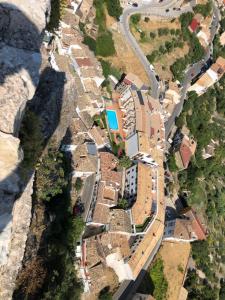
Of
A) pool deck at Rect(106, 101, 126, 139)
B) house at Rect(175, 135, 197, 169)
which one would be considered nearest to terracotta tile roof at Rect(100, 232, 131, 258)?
pool deck at Rect(106, 101, 126, 139)

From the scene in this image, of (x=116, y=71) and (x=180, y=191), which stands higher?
(x=116, y=71)

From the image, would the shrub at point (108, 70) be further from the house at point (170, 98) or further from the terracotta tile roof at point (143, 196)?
the terracotta tile roof at point (143, 196)

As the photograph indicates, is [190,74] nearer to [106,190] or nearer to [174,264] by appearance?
[174,264]

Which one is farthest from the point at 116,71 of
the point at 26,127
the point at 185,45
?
the point at 26,127

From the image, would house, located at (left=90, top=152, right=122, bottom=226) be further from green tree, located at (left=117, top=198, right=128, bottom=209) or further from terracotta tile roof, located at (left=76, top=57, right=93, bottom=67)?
terracotta tile roof, located at (left=76, top=57, right=93, bottom=67)

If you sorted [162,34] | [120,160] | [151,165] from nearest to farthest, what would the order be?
1. [120,160]
2. [151,165]
3. [162,34]

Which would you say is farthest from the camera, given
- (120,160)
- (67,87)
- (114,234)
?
(120,160)

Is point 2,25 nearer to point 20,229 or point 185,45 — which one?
point 20,229
